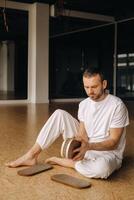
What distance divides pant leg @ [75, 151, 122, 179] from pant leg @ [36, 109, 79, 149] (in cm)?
26

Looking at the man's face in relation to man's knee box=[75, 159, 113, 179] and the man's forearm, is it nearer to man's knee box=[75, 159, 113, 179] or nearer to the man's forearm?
the man's forearm

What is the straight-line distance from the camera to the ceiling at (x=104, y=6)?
10.3 meters

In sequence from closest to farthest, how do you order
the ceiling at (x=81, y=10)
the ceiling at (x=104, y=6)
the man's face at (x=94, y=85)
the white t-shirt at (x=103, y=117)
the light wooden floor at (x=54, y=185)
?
the light wooden floor at (x=54, y=185) < the man's face at (x=94, y=85) < the white t-shirt at (x=103, y=117) < the ceiling at (x=104, y=6) < the ceiling at (x=81, y=10)

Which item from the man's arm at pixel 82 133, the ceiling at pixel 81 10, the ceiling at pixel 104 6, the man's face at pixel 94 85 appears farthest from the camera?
the ceiling at pixel 81 10

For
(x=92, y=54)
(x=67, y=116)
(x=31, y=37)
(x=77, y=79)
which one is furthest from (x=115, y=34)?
(x=67, y=116)

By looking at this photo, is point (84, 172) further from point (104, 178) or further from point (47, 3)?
point (47, 3)

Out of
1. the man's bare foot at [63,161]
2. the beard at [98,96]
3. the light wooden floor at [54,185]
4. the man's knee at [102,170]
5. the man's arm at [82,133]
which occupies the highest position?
the beard at [98,96]

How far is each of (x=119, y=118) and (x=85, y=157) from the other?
45 cm

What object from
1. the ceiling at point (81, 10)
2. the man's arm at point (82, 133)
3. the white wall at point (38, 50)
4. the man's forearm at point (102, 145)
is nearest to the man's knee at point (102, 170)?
the man's forearm at point (102, 145)

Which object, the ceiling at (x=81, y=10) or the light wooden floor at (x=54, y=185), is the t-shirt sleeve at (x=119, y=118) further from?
the ceiling at (x=81, y=10)

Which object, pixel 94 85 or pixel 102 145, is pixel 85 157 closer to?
pixel 102 145

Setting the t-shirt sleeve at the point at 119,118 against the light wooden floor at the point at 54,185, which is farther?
the t-shirt sleeve at the point at 119,118

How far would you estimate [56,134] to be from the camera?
3072 millimetres

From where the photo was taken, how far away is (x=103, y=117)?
2936 millimetres
